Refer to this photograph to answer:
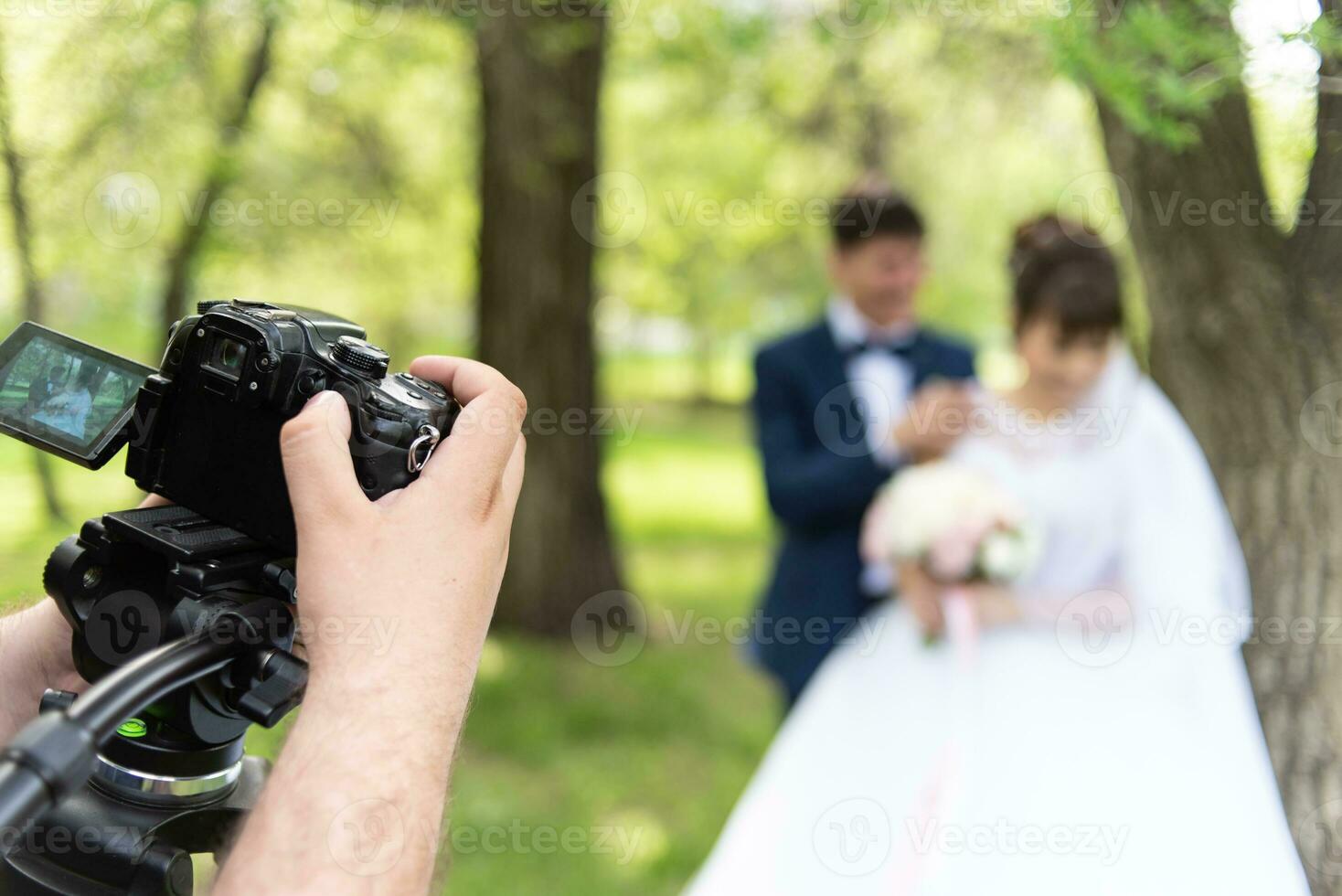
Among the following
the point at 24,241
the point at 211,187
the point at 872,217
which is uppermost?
the point at 211,187

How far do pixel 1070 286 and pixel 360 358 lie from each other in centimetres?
248

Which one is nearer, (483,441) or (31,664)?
(483,441)

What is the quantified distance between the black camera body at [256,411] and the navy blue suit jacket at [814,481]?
7.86 ft

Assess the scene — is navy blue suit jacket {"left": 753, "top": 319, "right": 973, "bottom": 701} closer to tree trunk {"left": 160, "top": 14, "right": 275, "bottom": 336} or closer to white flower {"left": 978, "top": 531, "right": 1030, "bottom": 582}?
white flower {"left": 978, "top": 531, "right": 1030, "bottom": 582}

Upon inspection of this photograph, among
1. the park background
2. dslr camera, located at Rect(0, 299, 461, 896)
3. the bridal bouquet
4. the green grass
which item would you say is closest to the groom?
the bridal bouquet

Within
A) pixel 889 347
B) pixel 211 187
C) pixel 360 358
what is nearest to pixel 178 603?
pixel 360 358

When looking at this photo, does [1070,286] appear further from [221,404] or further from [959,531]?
[221,404]

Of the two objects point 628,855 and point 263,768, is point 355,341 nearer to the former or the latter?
point 263,768

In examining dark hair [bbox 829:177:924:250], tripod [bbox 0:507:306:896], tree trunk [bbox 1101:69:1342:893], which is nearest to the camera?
tripod [bbox 0:507:306:896]

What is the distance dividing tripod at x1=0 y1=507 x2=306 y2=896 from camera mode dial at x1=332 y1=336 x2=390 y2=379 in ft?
0.69

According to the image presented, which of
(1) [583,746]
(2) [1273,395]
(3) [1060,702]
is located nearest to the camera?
(2) [1273,395]

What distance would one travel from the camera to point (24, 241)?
3.63 meters

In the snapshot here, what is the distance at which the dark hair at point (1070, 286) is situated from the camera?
315 cm

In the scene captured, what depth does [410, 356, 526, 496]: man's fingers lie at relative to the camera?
1066 millimetres
